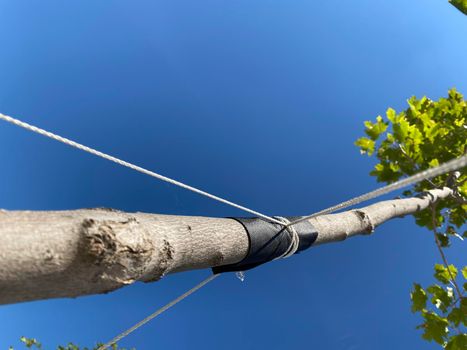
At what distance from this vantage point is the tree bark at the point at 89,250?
42.3 inches

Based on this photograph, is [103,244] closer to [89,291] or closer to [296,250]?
[89,291]

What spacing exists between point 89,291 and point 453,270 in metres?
7.35

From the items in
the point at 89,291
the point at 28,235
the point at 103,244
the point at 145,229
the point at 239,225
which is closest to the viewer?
the point at 28,235

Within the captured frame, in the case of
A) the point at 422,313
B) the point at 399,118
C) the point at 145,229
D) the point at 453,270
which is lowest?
the point at 422,313

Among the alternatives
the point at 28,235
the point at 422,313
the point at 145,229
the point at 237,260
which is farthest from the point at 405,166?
the point at 28,235

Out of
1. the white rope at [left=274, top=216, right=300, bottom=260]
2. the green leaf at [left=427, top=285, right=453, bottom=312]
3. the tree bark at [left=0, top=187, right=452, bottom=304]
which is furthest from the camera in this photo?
the green leaf at [left=427, top=285, right=453, bottom=312]

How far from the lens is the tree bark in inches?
42.3

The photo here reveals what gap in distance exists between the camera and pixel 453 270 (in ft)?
22.1

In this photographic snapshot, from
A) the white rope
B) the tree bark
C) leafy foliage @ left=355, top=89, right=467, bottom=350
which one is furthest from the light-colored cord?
leafy foliage @ left=355, top=89, right=467, bottom=350

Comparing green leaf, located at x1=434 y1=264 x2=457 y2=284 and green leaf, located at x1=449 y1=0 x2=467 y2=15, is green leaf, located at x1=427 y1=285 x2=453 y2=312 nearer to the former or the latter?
green leaf, located at x1=434 y1=264 x2=457 y2=284

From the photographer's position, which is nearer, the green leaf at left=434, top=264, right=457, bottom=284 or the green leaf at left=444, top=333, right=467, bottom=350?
the green leaf at left=444, top=333, right=467, bottom=350

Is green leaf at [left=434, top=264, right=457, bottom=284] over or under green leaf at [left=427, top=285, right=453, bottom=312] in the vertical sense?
Result: over

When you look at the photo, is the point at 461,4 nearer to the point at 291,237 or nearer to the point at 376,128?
the point at 376,128

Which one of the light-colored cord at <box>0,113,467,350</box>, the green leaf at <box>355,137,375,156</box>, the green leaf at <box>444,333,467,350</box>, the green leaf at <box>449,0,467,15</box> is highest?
the green leaf at <box>449,0,467,15</box>
